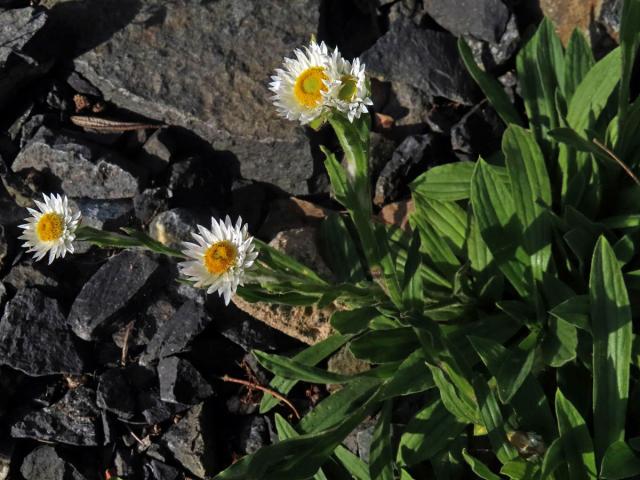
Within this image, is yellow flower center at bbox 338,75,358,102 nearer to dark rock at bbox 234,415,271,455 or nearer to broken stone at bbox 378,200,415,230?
broken stone at bbox 378,200,415,230

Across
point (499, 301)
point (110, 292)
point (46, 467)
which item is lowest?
point (46, 467)

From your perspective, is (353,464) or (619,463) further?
(353,464)

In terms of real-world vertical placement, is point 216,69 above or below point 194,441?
above

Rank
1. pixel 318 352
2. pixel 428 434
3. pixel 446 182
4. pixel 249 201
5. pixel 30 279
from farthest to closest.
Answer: pixel 249 201 < pixel 30 279 < pixel 446 182 < pixel 318 352 < pixel 428 434

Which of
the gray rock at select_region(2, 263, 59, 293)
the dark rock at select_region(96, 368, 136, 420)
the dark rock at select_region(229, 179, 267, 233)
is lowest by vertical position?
the dark rock at select_region(96, 368, 136, 420)

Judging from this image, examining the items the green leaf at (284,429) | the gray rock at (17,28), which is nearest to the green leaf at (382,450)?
the green leaf at (284,429)

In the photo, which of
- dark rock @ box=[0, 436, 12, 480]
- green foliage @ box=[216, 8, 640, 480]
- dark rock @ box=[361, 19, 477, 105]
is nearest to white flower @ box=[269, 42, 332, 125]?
green foliage @ box=[216, 8, 640, 480]

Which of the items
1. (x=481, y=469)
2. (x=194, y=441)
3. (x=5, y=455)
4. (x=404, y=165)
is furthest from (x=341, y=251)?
(x=5, y=455)

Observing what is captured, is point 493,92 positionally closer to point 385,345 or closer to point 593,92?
point 593,92
